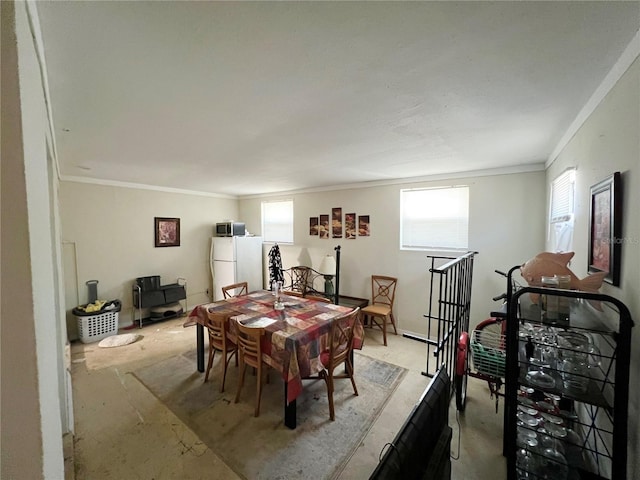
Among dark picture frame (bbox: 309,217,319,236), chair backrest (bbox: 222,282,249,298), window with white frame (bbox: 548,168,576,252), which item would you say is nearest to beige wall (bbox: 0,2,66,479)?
window with white frame (bbox: 548,168,576,252)

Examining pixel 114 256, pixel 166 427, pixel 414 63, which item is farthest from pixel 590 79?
pixel 114 256

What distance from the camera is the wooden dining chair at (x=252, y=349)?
220 centimetres

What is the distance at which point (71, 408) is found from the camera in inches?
88.7

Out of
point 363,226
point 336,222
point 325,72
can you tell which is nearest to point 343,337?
point 325,72

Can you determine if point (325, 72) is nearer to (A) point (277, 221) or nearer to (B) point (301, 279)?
(B) point (301, 279)

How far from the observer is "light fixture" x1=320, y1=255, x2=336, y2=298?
431 cm

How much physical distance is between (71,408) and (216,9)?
3182 mm

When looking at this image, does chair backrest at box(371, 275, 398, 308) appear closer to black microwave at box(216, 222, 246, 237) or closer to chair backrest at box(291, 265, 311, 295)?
chair backrest at box(291, 265, 311, 295)

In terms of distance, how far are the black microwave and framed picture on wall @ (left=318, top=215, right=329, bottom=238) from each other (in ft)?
5.34

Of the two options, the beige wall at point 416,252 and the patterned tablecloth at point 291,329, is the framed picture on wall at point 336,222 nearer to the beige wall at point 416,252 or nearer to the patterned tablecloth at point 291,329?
the beige wall at point 416,252

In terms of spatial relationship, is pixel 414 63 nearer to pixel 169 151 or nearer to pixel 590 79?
pixel 590 79

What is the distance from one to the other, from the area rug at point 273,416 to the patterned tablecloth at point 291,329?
33cm

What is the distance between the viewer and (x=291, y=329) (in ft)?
7.59

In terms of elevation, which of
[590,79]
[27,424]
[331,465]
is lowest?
[331,465]
